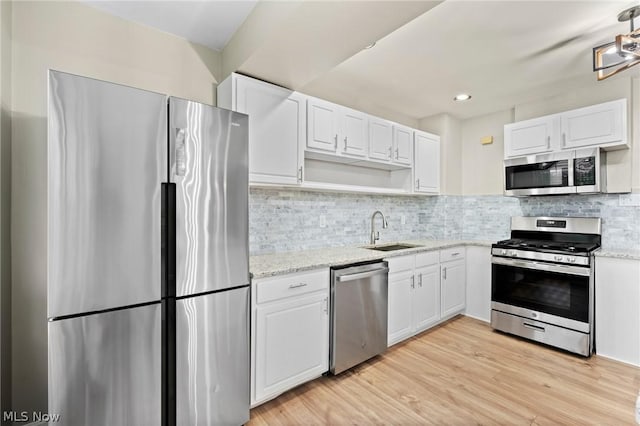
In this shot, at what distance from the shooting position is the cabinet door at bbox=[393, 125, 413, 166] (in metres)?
3.29

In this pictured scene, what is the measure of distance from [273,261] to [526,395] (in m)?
2.05

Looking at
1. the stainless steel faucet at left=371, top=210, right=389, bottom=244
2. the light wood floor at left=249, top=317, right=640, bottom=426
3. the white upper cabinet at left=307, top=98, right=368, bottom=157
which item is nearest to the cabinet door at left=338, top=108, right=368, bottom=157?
the white upper cabinet at left=307, top=98, right=368, bottom=157

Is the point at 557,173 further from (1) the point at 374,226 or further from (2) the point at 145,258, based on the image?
(2) the point at 145,258

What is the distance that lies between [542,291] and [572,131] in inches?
63.4

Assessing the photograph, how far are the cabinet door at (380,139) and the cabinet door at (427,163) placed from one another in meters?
0.52

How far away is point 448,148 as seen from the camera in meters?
3.88

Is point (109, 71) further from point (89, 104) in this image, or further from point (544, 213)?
point (544, 213)

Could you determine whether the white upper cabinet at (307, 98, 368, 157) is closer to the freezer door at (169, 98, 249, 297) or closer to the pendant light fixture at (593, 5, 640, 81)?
the freezer door at (169, 98, 249, 297)

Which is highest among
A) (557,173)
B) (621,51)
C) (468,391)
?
(621,51)

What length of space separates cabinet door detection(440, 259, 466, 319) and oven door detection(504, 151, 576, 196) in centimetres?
104

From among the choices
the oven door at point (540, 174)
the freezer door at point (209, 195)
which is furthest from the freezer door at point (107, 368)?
the oven door at point (540, 174)

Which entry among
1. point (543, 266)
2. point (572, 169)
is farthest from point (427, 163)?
point (543, 266)

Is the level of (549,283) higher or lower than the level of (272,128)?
lower

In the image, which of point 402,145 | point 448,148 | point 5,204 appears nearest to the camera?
point 5,204
